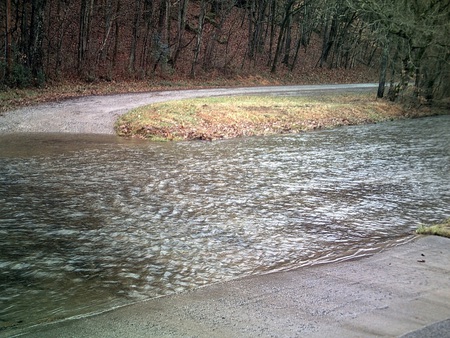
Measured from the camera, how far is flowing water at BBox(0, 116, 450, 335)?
5.72m

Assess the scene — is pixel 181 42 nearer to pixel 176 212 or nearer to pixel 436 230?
pixel 176 212

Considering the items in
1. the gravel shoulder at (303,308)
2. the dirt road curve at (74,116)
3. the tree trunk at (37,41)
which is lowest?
the dirt road curve at (74,116)

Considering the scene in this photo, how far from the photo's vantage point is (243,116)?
64.4 ft

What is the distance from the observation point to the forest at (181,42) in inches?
1020

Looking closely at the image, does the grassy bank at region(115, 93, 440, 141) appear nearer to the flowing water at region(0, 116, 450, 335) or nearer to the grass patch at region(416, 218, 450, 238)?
the flowing water at region(0, 116, 450, 335)

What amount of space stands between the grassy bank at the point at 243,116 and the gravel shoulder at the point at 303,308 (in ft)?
36.6

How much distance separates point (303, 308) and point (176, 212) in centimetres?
399

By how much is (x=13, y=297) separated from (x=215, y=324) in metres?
2.13

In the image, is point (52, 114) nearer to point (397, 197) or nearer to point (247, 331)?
point (397, 197)

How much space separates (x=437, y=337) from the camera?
4.00m

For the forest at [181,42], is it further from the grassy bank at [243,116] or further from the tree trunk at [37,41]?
the grassy bank at [243,116]

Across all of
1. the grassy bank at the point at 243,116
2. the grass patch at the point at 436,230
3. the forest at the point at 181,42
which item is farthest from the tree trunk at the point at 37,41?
the grass patch at the point at 436,230

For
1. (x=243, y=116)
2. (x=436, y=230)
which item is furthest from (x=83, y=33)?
(x=436, y=230)

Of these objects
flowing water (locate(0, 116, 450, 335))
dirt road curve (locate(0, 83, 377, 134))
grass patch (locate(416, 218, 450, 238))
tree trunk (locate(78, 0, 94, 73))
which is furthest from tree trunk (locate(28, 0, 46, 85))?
grass patch (locate(416, 218, 450, 238))
